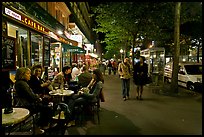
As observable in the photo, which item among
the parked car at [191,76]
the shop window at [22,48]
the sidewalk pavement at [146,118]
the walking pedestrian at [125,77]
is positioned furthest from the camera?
the parked car at [191,76]

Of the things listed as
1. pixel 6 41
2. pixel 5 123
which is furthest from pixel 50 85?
pixel 5 123

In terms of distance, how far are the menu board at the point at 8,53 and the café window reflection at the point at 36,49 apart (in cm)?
308

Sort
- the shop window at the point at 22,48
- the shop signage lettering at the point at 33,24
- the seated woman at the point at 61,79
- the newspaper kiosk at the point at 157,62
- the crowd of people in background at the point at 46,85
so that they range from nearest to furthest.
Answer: the crowd of people in background at the point at 46,85 < the shop signage lettering at the point at 33,24 < the seated woman at the point at 61,79 < the shop window at the point at 22,48 < the newspaper kiosk at the point at 157,62

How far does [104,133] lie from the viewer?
5695 millimetres

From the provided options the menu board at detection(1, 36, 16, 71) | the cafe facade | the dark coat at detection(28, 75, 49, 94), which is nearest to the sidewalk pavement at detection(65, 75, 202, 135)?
the dark coat at detection(28, 75, 49, 94)

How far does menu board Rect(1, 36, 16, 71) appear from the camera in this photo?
6.29m

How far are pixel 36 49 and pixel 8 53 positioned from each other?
3.79m

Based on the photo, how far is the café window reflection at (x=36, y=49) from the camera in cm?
984

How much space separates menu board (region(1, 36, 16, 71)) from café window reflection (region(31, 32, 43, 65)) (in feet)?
10.1

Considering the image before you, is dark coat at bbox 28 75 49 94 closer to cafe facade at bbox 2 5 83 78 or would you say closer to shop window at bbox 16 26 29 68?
cafe facade at bbox 2 5 83 78

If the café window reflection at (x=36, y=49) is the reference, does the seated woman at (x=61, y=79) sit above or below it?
below

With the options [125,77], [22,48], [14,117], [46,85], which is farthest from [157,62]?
[14,117]

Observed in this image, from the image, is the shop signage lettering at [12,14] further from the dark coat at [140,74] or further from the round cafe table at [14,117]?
the dark coat at [140,74]

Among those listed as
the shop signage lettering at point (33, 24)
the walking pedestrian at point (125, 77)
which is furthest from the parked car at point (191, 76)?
the shop signage lettering at point (33, 24)
